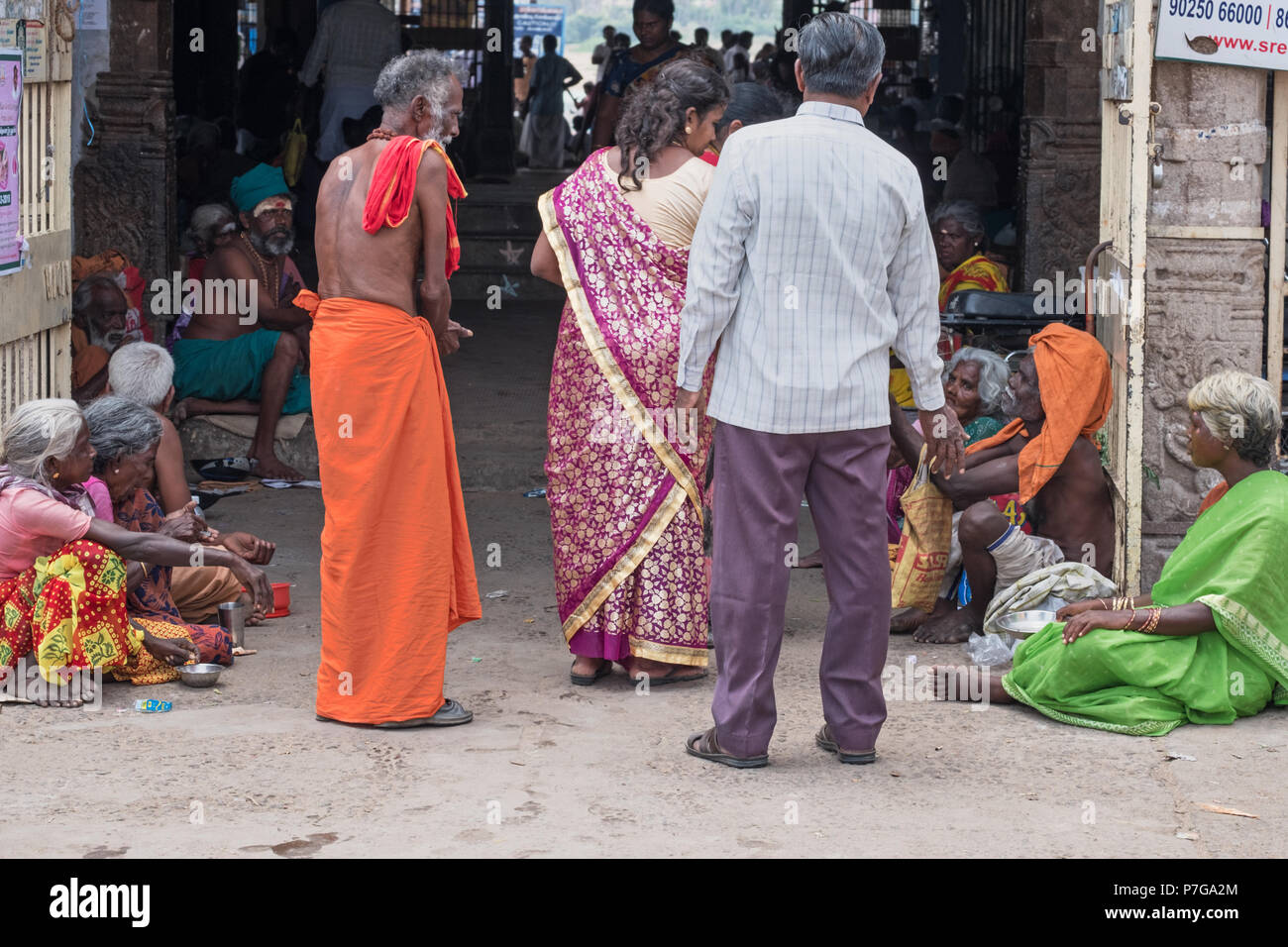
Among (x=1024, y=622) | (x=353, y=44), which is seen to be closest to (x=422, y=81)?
(x=1024, y=622)

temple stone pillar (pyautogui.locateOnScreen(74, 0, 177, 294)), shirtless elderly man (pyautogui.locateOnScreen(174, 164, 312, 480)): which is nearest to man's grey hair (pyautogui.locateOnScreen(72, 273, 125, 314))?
shirtless elderly man (pyautogui.locateOnScreen(174, 164, 312, 480))

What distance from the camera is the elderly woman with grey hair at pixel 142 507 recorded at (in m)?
4.79

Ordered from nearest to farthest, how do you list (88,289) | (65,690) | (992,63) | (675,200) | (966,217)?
(65,690) < (675,200) < (88,289) < (966,217) < (992,63)

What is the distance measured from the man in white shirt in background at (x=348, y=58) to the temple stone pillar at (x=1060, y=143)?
5.27m

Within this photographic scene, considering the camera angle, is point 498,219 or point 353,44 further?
point 498,219

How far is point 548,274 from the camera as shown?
16.1 ft

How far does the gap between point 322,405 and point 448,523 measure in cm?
46

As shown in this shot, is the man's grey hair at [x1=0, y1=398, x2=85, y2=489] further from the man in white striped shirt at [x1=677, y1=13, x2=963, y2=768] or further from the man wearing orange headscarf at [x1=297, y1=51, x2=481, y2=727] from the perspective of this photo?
the man in white striped shirt at [x1=677, y1=13, x2=963, y2=768]

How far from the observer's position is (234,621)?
16.9 feet

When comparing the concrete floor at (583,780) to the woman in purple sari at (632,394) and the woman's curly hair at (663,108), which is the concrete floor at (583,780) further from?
the woman's curly hair at (663,108)

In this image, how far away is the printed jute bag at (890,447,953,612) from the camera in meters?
5.41

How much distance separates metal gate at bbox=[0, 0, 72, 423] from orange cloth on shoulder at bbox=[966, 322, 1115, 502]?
3192 millimetres

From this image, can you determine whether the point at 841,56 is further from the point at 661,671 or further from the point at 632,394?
the point at 661,671

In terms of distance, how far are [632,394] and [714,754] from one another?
114cm
